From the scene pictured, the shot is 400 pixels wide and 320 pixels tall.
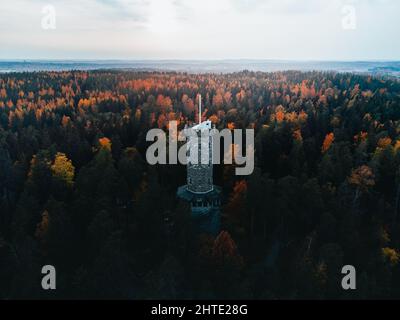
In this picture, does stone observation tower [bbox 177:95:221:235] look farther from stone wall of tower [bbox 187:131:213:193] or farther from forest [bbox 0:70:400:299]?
forest [bbox 0:70:400:299]

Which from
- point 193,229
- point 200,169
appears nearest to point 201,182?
point 200,169

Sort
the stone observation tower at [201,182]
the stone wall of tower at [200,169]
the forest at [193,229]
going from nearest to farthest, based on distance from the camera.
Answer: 1. the forest at [193,229]
2. the stone observation tower at [201,182]
3. the stone wall of tower at [200,169]

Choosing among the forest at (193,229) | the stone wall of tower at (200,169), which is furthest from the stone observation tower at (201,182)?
the forest at (193,229)

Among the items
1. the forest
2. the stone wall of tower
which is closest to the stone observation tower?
the stone wall of tower

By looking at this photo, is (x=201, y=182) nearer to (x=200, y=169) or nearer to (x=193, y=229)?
(x=200, y=169)

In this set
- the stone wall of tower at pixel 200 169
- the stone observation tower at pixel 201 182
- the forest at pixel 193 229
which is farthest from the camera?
the stone wall of tower at pixel 200 169

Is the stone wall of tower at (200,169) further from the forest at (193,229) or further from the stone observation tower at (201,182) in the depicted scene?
the forest at (193,229)

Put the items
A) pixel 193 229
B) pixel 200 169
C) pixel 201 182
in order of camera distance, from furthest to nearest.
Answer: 1. pixel 201 182
2. pixel 200 169
3. pixel 193 229

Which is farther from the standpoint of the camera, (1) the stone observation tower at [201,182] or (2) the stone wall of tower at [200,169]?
(2) the stone wall of tower at [200,169]

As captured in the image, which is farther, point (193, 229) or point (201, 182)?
point (201, 182)
